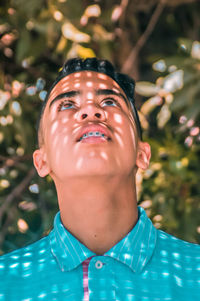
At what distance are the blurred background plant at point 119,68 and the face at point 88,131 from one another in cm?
67

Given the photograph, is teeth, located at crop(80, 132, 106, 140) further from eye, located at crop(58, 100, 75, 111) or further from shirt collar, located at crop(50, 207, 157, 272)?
shirt collar, located at crop(50, 207, 157, 272)

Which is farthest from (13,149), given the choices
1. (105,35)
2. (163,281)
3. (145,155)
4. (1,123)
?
(163,281)

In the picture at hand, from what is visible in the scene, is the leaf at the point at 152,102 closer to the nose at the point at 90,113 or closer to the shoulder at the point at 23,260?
the nose at the point at 90,113

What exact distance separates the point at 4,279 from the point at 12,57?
204 cm

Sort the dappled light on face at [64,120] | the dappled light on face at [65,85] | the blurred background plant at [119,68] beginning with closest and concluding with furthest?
the dappled light on face at [64,120]
the dappled light on face at [65,85]
the blurred background plant at [119,68]

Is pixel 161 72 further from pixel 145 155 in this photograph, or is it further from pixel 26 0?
pixel 145 155

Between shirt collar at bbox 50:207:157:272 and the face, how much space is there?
18 cm

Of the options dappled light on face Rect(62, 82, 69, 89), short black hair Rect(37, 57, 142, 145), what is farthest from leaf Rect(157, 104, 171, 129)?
dappled light on face Rect(62, 82, 69, 89)

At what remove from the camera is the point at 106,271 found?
4.39ft

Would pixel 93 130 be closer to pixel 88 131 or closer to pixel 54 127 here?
pixel 88 131

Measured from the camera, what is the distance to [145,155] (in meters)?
1.70

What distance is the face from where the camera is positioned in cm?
142

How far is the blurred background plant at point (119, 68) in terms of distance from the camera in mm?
2383

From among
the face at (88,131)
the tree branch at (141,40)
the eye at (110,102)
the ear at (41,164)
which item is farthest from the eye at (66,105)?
the tree branch at (141,40)
